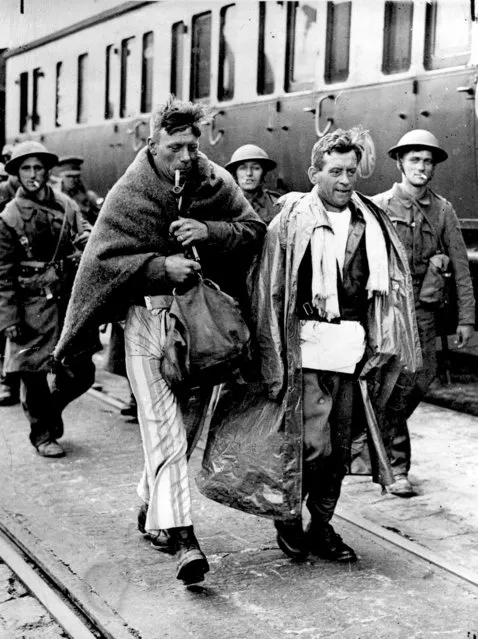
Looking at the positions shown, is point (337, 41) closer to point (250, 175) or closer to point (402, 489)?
point (250, 175)

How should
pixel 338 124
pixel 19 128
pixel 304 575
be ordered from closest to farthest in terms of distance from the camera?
pixel 304 575 → pixel 338 124 → pixel 19 128

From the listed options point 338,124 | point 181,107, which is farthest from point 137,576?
point 338,124

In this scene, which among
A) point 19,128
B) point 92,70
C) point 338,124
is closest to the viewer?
point 338,124

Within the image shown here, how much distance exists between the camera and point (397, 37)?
880cm

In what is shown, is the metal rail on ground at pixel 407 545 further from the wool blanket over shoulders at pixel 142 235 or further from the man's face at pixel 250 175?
the man's face at pixel 250 175

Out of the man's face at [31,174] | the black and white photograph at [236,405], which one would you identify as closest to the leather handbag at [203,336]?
the black and white photograph at [236,405]

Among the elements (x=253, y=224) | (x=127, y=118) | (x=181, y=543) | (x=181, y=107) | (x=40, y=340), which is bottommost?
(x=181, y=543)

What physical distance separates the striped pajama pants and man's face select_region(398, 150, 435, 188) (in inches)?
89.4

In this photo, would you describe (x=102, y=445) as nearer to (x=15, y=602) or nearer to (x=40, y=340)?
(x=40, y=340)

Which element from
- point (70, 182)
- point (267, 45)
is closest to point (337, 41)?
point (267, 45)

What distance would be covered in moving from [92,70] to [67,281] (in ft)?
28.5

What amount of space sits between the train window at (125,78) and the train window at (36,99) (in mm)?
4093

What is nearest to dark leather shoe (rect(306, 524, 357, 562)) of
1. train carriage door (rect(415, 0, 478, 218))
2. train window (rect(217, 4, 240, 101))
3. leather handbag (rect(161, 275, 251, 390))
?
leather handbag (rect(161, 275, 251, 390))

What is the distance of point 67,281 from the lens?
6.95 metres
